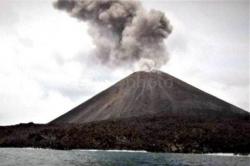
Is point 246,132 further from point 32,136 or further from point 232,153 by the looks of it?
point 32,136

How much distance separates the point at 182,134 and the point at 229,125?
62.3 ft

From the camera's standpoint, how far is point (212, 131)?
148750 mm

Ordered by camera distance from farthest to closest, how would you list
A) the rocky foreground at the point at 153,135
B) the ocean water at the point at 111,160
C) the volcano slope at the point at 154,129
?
the volcano slope at the point at 154,129, the rocky foreground at the point at 153,135, the ocean water at the point at 111,160

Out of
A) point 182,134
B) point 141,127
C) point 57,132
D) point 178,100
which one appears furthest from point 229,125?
point 57,132

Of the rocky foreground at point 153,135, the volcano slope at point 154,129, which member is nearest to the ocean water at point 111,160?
the rocky foreground at point 153,135

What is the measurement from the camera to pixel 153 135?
495 ft

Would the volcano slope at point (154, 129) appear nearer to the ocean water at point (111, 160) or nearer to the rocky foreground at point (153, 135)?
the rocky foreground at point (153, 135)

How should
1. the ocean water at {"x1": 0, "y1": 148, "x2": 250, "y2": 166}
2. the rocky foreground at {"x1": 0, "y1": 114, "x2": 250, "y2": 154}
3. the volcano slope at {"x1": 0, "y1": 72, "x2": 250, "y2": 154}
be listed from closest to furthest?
the ocean water at {"x1": 0, "y1": 148, "x2": 250, "y2": 166}, the rocky foreground at {"x1": 0, "y1": 114, "x2": 250, "y2": 154}, the volcano slope at {"x1": 0, "y1": 72, "x2": 250, "y2": 154}

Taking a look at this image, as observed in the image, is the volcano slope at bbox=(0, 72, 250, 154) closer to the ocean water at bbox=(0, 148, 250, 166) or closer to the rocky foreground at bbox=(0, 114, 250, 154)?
the rocky foreground at bbox=(0, 114, 250, 154)

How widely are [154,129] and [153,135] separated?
5.37m

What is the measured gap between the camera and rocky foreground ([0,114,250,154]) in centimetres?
14112

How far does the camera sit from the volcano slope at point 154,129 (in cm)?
14262

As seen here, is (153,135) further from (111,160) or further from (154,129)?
(111,160)

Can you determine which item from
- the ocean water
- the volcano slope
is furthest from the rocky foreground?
the ocean water
